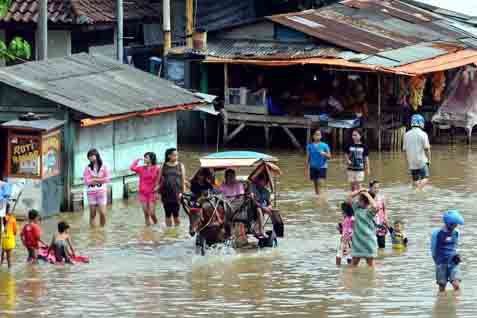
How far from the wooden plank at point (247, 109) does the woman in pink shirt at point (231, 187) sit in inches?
527

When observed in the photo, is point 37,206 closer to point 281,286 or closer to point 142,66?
point 281,286

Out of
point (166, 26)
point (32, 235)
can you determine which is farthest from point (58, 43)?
point (32, 235)

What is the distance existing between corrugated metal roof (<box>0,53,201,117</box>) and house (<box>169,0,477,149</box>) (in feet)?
19.6

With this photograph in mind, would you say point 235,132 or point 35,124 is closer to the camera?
point 35,124

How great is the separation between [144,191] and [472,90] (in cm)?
1430

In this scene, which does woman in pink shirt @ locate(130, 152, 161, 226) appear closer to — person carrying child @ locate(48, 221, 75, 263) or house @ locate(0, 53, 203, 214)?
house @ locate(0, 53, 203, 214)

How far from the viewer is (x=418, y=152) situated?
2955 cm

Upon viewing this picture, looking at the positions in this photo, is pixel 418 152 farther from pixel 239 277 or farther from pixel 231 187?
pixel 239 277

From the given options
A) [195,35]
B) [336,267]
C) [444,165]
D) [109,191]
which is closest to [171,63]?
[195,35]

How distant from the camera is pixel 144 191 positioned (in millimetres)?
26016

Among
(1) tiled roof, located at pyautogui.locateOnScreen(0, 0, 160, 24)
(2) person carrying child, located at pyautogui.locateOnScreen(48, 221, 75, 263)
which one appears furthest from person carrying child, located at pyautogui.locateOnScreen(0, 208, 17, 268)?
(1) tiled roof, located at pyautogui.locateOnScreen(0, 0, 160, 24)

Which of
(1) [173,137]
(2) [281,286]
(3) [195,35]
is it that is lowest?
(2) [281,286]

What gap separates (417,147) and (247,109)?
28.1 feet

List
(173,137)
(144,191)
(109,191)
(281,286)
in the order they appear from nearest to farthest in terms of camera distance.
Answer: (281,286) < (144,191) < (109,191) < (173,137)
